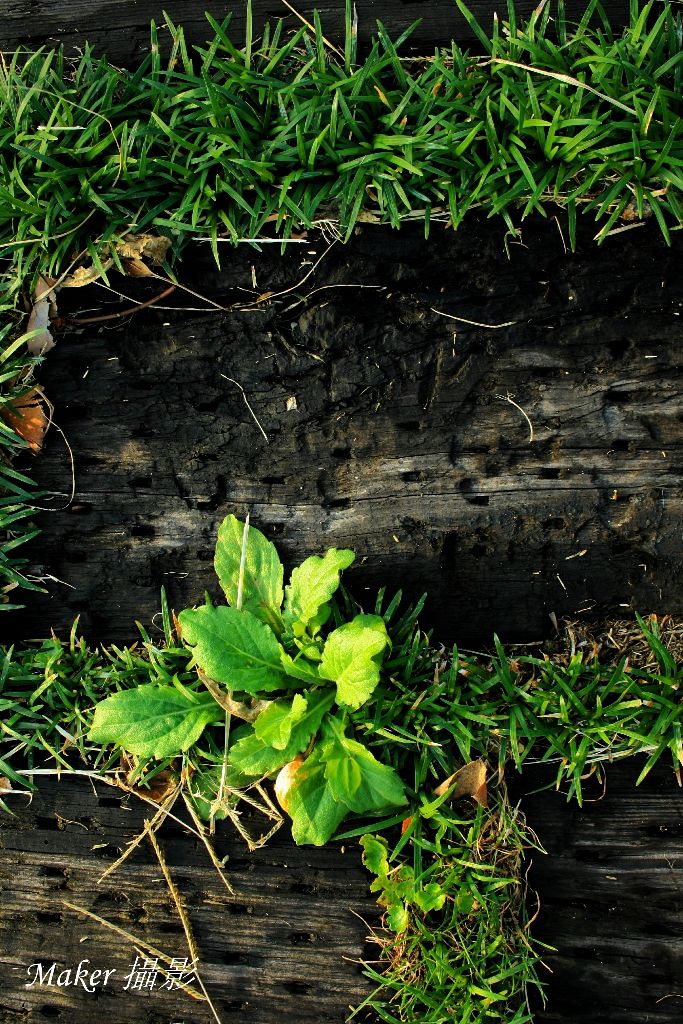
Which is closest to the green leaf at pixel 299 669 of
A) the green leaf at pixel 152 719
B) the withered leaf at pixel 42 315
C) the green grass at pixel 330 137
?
the green leaf at pixel 152 719

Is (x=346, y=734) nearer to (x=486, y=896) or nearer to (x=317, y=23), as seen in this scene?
(x=486, y=896)

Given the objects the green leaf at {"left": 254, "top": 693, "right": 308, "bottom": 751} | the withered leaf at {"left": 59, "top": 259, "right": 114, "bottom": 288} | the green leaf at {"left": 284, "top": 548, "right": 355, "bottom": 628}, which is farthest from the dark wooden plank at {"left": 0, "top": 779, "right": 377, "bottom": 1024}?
the withered leaf at {"left": 59, "top": 259, "right": 114, "bottom": 288}

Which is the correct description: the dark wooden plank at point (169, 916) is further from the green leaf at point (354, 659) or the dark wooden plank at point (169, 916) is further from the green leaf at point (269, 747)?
the green leaf at point (354, 659)

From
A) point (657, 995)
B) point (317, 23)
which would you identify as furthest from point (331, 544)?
point (657, 995)

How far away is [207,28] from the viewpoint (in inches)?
90.0

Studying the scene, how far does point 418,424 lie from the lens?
7.30 ft

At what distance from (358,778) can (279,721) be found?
263 mm

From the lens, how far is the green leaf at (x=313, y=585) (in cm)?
207

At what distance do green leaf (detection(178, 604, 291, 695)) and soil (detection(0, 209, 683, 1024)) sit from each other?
263 millimetres

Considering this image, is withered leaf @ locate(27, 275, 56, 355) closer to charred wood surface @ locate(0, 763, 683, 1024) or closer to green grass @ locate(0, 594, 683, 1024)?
green grass @ locate(0, 594, 683, 1024)

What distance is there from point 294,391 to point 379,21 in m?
1.07

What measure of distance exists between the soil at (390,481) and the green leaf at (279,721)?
16.9 inches

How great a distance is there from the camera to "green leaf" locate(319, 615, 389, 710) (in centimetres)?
197

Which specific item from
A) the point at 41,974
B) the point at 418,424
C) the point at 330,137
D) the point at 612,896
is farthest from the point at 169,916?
the point at 330,137
